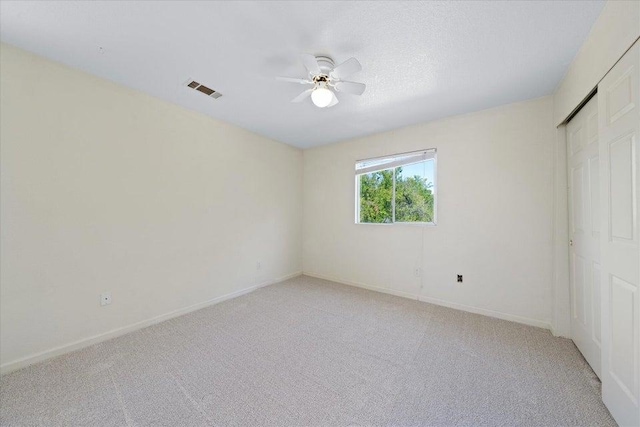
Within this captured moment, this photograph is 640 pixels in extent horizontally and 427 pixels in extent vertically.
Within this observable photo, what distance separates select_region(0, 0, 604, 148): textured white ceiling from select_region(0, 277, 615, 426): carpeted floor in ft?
7.83

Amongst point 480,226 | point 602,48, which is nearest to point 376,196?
point 480,226

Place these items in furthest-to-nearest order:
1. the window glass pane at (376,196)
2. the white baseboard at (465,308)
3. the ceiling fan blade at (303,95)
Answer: the window glass pane at (376,196) < the white baseboard at (465,308) < the ceiling fan blade at (303,95)

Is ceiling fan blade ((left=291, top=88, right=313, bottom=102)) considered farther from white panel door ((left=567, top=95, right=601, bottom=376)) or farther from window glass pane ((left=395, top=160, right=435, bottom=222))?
white panel door ((left=567, top=95, right=601, bottom=376))

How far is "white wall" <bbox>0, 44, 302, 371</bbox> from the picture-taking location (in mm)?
1760

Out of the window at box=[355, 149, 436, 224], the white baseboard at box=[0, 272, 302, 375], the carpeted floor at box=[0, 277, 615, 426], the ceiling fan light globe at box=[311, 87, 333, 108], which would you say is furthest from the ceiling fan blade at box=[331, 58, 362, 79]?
the white baseboard at box=[0, 272, 302, 375]

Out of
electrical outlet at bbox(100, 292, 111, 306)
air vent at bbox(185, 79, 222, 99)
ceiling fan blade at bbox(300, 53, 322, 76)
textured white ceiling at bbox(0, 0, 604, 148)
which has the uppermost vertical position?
air vent at bbox(185, 79, 222, 99)

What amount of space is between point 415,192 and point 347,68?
2111 mm

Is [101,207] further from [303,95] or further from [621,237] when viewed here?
[621,237]

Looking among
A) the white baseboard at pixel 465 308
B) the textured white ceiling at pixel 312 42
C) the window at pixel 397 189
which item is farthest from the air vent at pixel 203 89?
the white baseboard at pixel 465 308

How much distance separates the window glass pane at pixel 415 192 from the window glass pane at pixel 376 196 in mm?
127

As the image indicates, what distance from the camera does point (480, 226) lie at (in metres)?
2.75

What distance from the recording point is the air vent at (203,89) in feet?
7.31

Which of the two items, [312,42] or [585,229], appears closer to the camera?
[312,42]

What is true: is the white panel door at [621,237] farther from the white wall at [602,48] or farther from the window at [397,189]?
the window at [397,189]
